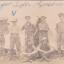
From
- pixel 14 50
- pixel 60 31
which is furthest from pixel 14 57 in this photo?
pixel 60 31

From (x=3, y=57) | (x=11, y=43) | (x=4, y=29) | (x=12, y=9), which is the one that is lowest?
(x=3, y=57)

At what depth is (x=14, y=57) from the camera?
4.25ft

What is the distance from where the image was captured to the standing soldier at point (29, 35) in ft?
4.27

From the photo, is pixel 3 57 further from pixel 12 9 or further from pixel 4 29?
pixel 12 9

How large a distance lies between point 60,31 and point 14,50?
40 cm

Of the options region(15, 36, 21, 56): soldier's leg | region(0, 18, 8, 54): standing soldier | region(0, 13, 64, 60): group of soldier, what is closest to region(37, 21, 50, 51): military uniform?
region(0, 13, 64, 60): group of soldier

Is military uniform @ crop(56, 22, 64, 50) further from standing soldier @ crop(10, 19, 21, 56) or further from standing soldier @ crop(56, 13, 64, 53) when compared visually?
standing soldier @ crop(10, 19, 21, 56)

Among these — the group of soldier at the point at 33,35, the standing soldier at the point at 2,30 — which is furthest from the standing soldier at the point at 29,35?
the standing soldier at the point at 2,30

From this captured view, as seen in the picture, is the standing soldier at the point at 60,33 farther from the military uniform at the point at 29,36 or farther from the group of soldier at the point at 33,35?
the military uniform at the point at 29,36

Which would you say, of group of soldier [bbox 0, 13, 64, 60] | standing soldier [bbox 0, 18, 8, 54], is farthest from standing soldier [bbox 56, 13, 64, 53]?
standing soldier [bbox 0, 18, 8, 54]

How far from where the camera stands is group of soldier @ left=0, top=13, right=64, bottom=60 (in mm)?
1300

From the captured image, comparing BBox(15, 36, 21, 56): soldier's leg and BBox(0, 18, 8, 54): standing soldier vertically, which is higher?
BBox(0, 18, 8, 54): standing soldier

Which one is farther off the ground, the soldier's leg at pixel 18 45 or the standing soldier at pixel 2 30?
the standing soldier at pixel 2 30

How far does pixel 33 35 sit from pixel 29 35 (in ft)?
0.11
